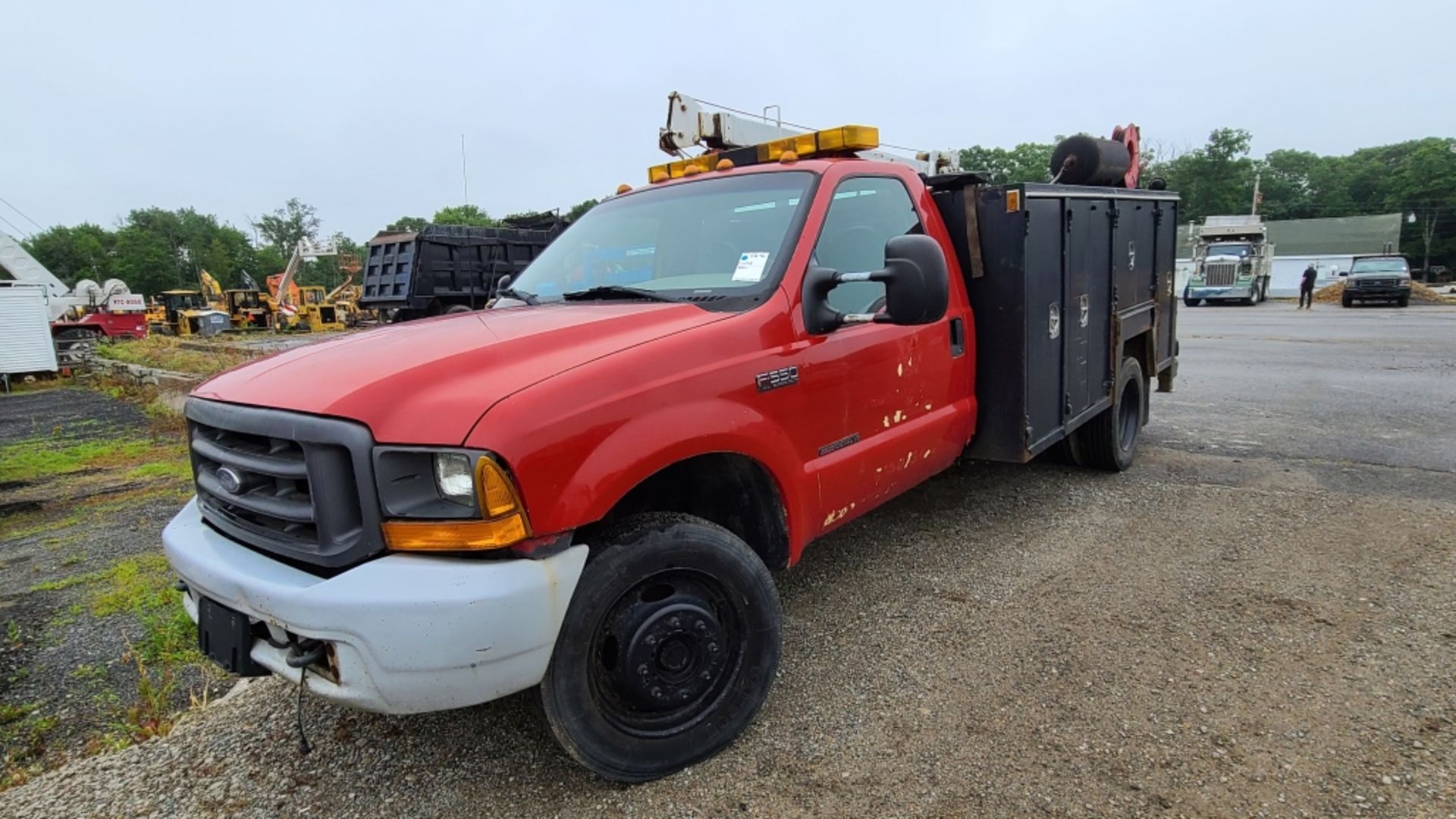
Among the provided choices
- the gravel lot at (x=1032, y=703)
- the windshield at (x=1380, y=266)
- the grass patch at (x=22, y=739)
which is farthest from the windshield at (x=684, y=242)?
the windshield at (x=1380, y=266)

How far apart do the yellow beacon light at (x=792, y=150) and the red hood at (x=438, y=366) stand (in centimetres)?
139

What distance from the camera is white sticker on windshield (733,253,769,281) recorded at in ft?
9.45

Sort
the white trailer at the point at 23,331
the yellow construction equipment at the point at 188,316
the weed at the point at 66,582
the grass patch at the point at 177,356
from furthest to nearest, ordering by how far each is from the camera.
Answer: the yellow construction equipment at the point at 188,316 → the white trailer at the point at 23,331 → the grass patch at the point at 177,356 → the weed at the point at 66,582

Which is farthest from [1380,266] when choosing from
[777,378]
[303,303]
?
[303,303]

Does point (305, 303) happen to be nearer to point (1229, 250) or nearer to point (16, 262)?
point (16, 262)

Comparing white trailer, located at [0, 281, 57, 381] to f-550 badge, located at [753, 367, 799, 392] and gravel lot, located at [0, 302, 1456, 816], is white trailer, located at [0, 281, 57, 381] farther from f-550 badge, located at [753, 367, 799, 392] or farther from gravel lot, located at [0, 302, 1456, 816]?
f-550 badge, located at [753, 367, 799, 392]

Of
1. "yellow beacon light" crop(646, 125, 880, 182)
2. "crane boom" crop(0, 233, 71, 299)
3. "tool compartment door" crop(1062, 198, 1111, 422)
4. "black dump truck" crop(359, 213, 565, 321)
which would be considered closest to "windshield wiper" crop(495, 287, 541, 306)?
"yellow beacon light" crop(646, 125, 880, 182)

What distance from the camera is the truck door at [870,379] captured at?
297cm

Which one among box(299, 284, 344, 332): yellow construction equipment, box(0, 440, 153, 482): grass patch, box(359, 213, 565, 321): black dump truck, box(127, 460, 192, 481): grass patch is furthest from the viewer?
box(299, 284, 344, 332): yellow construction equipment

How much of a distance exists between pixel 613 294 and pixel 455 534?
4.70ft

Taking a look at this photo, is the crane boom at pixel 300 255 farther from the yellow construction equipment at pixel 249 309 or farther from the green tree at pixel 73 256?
the green tree at pixel 73 256

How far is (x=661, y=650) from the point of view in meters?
2.32

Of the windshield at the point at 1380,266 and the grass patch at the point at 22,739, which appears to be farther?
the windshield at the point at 1380,266

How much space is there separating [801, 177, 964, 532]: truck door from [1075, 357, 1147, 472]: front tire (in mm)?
2118
